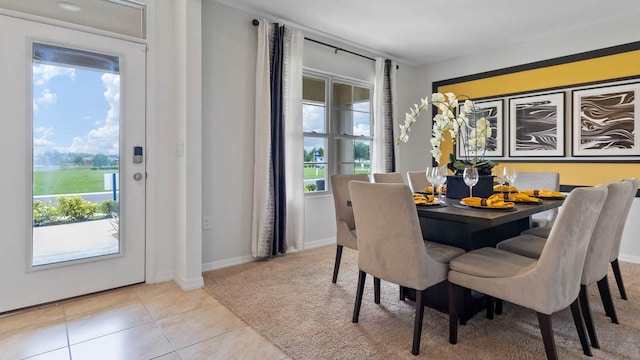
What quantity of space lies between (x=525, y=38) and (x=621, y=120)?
4.50ft

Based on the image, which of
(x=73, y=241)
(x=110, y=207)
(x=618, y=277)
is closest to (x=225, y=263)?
(x=110, y=207)

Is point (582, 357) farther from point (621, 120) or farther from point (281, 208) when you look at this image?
point (621, 120)

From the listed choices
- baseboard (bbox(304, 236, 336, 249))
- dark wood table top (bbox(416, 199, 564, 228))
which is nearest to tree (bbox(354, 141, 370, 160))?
baseboard (bbox(304, 236, 336, 249))

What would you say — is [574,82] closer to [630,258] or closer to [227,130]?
[630,258]

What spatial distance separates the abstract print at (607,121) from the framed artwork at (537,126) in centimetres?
21

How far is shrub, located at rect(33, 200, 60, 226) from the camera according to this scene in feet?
7.85

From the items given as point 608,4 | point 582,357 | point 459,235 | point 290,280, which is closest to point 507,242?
point 459,235

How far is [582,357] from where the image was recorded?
5.89ft

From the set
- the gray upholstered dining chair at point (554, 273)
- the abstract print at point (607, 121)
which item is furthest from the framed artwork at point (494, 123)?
the gray upholstered dining chair at point (554, 273)

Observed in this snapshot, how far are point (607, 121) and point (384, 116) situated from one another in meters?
2.37

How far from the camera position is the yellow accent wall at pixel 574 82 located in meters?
3.53

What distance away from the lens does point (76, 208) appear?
8.36 feet

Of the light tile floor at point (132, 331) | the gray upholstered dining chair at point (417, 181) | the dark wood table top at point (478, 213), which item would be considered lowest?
the light tile floor at point (132, 331)

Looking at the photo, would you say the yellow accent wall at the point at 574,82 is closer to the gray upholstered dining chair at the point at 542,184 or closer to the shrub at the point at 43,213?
the gray upholstered dining chair at the point at 542,184
